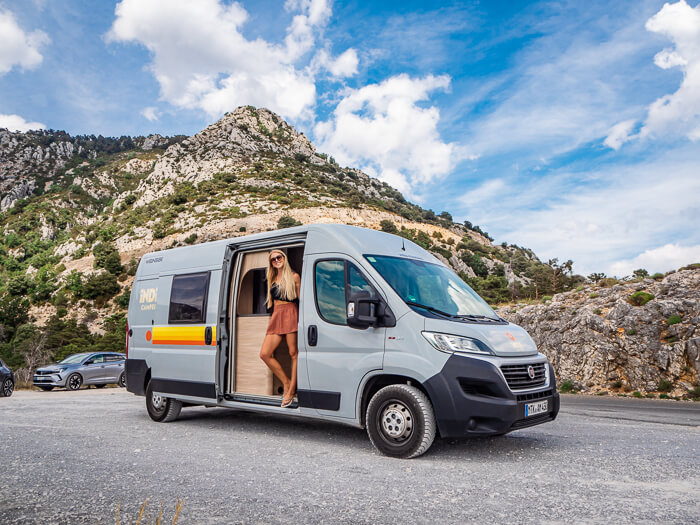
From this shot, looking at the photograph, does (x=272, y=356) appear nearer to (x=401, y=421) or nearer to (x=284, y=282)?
(x=284, y=282)

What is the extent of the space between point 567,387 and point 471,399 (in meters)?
11.6

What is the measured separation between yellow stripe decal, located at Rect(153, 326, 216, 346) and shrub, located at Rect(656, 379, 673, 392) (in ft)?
39.1

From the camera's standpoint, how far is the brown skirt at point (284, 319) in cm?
648

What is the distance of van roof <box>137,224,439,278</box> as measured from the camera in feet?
20.0

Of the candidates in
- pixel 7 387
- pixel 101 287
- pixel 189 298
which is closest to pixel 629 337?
pixel 189 298

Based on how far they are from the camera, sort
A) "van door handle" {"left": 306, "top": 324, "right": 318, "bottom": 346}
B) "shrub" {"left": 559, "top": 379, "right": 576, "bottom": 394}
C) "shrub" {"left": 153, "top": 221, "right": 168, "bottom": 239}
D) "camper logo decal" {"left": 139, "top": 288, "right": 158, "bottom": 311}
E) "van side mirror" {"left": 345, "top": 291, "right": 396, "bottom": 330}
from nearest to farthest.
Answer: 1. "van side mirror" {"left": 345, "top": 291, "right": 396, "bottom": 330}
2. "van door handle" {"left": 306, "top": 324, "right": 318, "bottom": 346}
3. "camper logo decal" {"left": 139, "top": 288, "right": 158, "bottom": 311}
4. "shrub" {"left": 559, "top": 379, "right": 576, "bottom": 394}
5. "shrub" {"left": 153, "top": 221, "right": 168, "bottom": 239}

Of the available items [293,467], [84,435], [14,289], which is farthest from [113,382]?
[14,289]

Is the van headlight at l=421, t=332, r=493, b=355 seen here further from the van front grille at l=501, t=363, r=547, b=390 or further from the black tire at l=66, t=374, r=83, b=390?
the black tire at l=66, t=374, r=83, b=390

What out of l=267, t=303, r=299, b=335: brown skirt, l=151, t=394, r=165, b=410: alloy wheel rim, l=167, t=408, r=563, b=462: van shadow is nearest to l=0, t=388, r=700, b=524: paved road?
l=167, t=408, r=563, b=462: van shadow

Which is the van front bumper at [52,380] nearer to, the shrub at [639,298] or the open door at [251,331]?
the open door at [251,331]

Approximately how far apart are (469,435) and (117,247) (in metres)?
64.0

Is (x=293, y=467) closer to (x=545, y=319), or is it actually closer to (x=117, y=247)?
(x=545, y=319)

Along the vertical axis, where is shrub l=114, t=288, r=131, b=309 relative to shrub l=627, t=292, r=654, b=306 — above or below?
above

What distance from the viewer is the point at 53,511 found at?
3.36 meters
